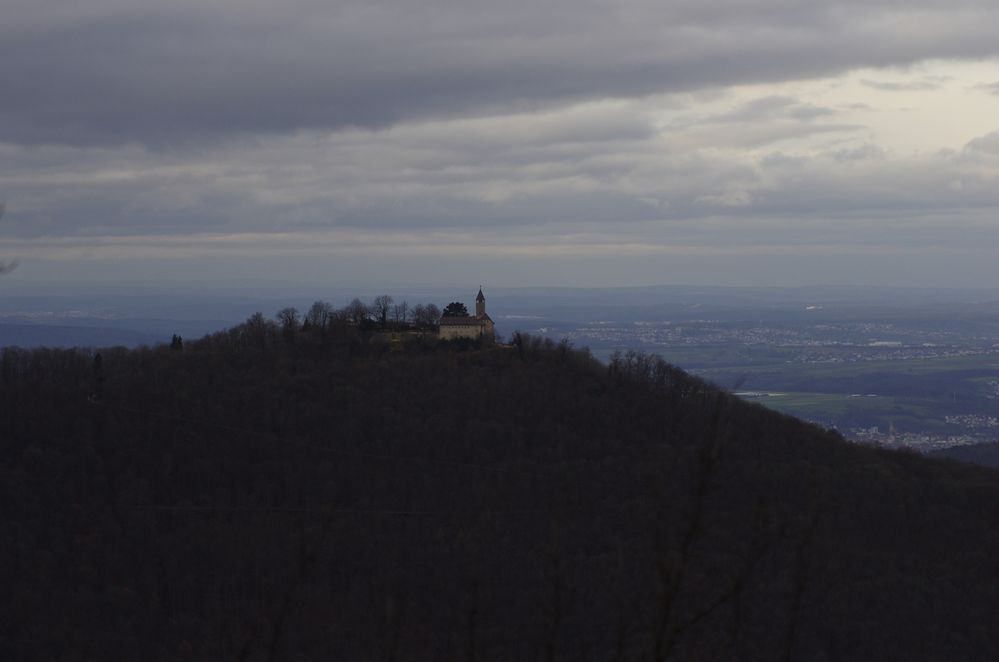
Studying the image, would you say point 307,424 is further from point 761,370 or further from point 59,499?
point 761,370

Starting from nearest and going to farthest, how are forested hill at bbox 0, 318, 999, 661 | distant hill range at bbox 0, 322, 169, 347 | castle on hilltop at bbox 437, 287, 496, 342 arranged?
forested hill at bbox 0, 318, 999, 661
castle on hilltop at bbox 437, 287, 496, 342
distant hill range at bbox 0, 322, 169, 347

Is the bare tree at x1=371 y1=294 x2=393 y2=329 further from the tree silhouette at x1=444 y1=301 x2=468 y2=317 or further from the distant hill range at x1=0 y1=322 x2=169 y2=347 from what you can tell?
the distant hill range at x1=0 y1=322 x2=169 y2=347

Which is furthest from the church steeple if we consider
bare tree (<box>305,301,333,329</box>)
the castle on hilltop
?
bare tree (<box>305,301,333,329</box>)

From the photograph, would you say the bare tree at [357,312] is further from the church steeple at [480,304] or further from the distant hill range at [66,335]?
the distant hill range at [66,335]

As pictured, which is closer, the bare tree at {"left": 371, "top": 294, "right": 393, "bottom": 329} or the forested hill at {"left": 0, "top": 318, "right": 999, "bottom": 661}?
the forested hill at {"left": 0, "top": 318, "right": 999, "bottom": 661}

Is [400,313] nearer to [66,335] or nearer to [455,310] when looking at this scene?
[455,310]

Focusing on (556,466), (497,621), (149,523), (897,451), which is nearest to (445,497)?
(556,466)

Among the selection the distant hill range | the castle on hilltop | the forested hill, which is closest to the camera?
the forested hill
